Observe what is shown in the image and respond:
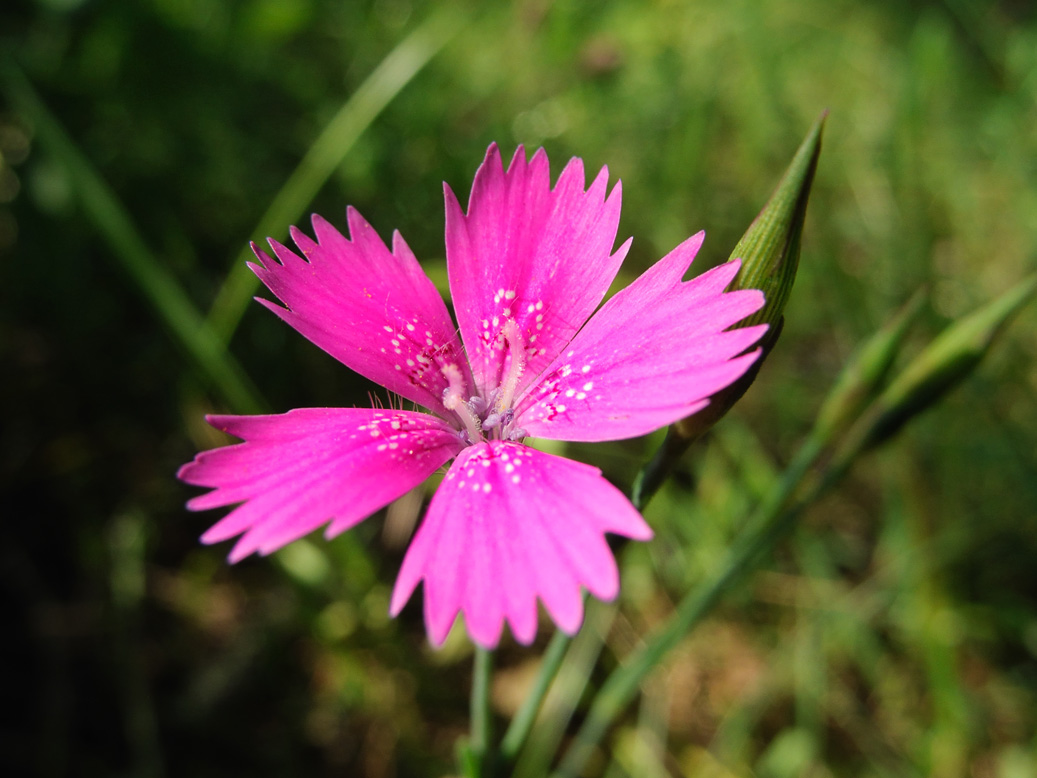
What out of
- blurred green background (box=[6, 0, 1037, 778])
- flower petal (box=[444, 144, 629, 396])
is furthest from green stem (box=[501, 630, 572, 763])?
blurred green background (box=[6, 0, 1037, 778])

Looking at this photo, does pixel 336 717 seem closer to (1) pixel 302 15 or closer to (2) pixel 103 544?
(2) pixel 103 544

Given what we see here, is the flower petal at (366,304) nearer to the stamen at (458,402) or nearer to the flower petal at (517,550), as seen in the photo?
the stamen at (458,402)

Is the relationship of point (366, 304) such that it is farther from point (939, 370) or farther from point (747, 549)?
point (939, 370)

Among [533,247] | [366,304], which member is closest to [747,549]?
[533,247]

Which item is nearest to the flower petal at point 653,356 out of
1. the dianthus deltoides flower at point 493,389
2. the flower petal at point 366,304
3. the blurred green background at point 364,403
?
the dianthus deltoides flower at point 493,389

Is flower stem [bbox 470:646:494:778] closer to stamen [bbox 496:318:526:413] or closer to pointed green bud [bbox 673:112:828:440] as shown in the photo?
stamen [bbox 496:318:526:413]

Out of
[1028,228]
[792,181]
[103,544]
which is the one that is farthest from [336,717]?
[1028,228]
